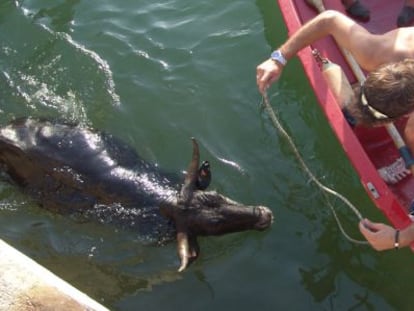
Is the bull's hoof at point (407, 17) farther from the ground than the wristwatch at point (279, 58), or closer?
closer

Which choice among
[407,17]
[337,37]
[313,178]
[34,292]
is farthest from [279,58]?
[34,292]

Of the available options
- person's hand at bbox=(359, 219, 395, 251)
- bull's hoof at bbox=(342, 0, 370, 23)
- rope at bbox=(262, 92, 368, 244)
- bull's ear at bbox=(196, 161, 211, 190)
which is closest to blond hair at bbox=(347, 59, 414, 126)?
person's hand at bbox=(359, 219, 395, 251)

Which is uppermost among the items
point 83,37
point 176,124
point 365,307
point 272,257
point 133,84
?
point 83,37

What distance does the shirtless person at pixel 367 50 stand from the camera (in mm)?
4617

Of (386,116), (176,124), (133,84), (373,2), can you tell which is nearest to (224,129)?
(176,124)

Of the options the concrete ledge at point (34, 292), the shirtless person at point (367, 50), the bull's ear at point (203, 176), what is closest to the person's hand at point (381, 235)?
the shirtless person at point (367, 50)

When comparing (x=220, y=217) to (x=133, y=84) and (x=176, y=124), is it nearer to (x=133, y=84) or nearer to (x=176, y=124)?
(x=176, y=124)

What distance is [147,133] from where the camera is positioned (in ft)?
22.5

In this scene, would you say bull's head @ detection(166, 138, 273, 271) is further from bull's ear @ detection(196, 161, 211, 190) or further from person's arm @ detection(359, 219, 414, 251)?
person's arm @ detection(359, 219, 414, 251)

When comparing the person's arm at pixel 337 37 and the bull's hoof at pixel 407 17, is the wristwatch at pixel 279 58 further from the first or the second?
the bull's hoof at pixel 407 17

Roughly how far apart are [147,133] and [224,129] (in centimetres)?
88

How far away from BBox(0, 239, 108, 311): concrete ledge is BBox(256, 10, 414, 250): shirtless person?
2.19 meters

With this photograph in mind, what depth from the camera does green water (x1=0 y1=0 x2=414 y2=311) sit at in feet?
18.7

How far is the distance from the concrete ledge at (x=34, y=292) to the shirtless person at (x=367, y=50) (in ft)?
7.20
